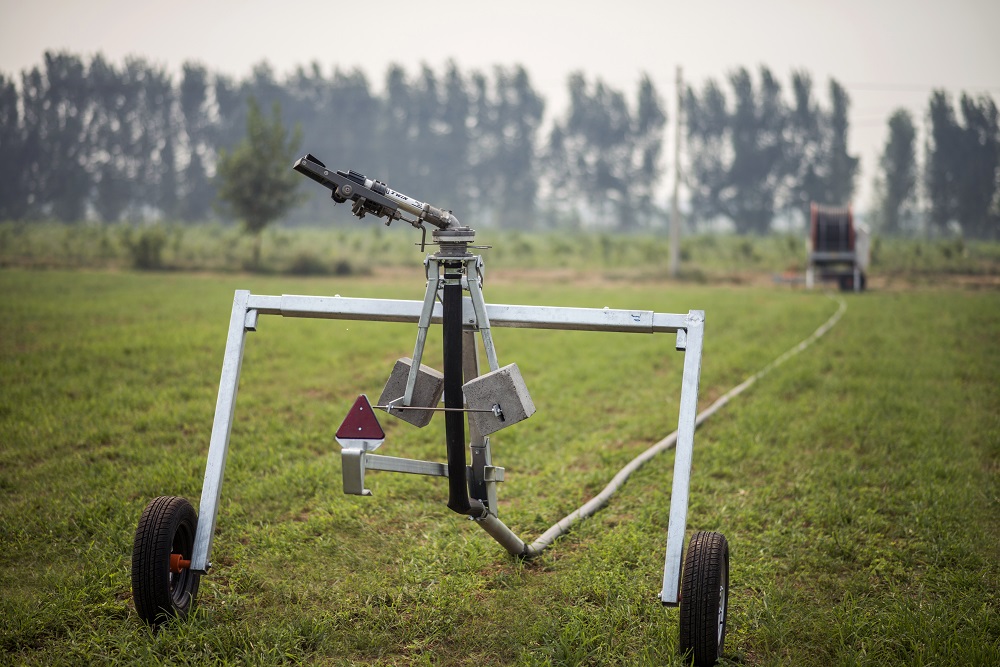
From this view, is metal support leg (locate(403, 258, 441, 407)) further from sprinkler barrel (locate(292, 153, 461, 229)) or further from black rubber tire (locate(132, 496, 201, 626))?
black rubber tire (locate(132, 496, 201, 626))

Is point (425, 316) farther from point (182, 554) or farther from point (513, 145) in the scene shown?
point (513, 145)

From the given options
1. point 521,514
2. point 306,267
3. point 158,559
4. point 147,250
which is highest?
point 147,250

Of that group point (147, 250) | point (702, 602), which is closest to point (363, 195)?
point (702, 602)

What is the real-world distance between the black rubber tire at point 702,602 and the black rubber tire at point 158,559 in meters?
1.79

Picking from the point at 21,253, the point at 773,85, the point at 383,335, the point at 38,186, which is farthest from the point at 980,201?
the point at 38,186

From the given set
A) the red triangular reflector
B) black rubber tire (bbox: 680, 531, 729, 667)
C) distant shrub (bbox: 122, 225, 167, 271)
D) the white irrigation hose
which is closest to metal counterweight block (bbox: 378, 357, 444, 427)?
the red triangular reflector

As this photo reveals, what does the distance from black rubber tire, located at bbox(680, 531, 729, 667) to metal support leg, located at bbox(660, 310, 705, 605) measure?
45mm

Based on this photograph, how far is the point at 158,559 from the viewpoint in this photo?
2.88 meters

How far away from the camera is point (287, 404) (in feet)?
23.4

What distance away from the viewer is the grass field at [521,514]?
3105 mm

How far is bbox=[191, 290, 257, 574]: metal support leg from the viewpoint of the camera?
3.03 m

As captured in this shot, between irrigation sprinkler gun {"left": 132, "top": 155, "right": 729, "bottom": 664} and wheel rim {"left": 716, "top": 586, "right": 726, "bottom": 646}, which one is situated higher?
irrigation sprinkler gun {"left": 132, "top": 155, "right": 729, "bottom": 664}

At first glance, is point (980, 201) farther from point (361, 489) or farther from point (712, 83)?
point (361, 489)

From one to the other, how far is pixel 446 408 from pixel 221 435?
3.07ft
